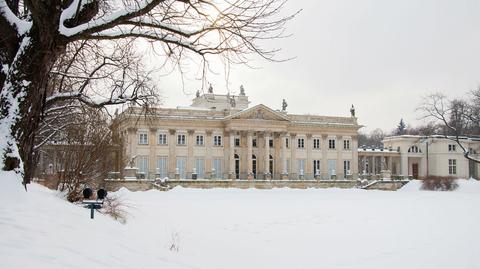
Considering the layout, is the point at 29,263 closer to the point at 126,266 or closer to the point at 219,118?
the point at 126,266

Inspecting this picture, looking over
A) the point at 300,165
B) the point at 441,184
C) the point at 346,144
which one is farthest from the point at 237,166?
the point at 441,184

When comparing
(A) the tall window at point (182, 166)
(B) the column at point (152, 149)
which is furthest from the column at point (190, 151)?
(B) the column at point (152, 149)

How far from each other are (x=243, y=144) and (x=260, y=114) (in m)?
3.94

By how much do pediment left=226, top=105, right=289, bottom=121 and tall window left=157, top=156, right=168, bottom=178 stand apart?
8.23m

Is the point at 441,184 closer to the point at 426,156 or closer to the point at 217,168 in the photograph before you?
the point at 426,156

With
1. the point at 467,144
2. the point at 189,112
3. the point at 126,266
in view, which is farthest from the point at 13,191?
the point at 467,144

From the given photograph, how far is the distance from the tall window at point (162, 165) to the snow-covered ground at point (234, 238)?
31.6 metres

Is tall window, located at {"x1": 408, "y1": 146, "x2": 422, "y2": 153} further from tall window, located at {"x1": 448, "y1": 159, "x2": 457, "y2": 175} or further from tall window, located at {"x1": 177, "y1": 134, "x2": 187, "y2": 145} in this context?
tall window, located at {"x1": 177, "y1": 134, "x2": 187, "y2": 145}

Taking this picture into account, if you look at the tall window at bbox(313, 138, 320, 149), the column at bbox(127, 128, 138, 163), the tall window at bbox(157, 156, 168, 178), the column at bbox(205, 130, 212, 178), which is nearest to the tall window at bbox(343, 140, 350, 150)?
the tall window at bbox(313, 138, 320, 149)

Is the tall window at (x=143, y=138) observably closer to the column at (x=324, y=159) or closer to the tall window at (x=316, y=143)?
the tall window at (x=316, y=143)

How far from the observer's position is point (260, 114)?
2216 inches

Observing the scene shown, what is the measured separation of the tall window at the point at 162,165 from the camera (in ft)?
176

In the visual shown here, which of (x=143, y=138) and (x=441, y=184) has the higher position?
(x=143, y=138)

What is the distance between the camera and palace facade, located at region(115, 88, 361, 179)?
176ft
